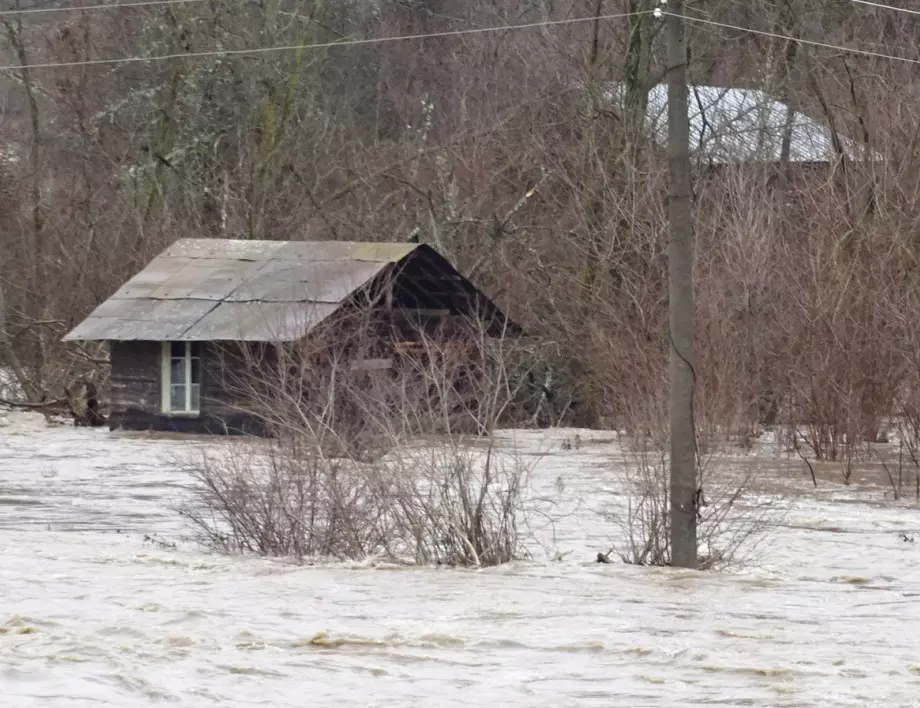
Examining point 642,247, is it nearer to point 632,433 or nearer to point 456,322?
point 456,322

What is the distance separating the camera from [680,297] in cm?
1292

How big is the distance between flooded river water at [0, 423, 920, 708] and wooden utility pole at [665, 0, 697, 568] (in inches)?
24.5

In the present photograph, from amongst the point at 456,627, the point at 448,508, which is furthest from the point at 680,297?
the point at 456,627

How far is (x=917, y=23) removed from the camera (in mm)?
38125

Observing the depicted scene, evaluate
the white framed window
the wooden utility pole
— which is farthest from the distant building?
the wooden utility pole

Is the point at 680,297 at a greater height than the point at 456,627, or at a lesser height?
greater

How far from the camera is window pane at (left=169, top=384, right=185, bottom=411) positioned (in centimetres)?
3056

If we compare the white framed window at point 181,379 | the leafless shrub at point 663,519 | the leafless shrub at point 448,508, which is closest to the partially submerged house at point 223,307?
the white framed window at point 181,379

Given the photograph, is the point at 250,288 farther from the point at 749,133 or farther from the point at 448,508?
the point at 448,508

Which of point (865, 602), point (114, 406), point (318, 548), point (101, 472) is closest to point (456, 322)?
point (114, 406)

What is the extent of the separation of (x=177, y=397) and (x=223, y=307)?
1997 mm

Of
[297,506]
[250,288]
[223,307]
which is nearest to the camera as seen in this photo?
[297,506]

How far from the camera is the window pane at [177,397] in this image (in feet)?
100

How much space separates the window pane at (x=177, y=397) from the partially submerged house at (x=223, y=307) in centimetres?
2
